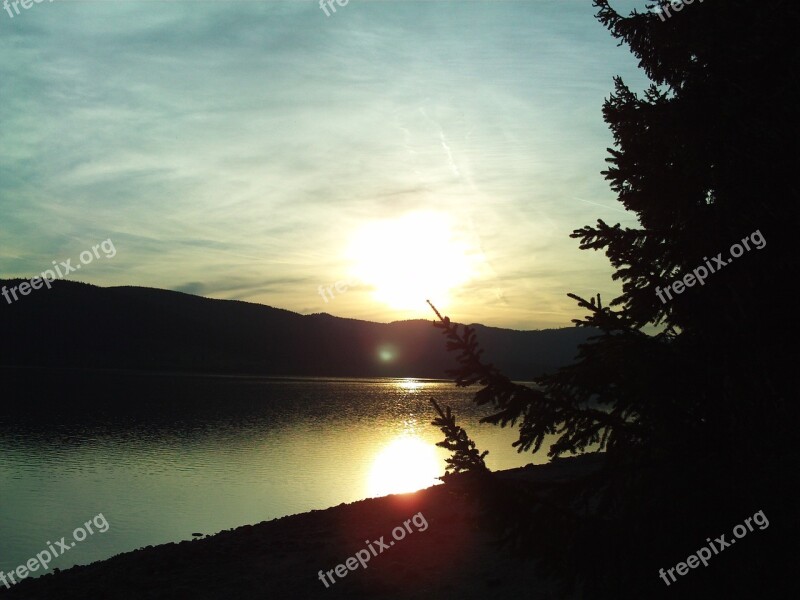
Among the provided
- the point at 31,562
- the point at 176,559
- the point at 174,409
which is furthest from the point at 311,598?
the point at 174,409

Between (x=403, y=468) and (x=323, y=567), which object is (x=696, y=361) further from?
(x=403, y=468)

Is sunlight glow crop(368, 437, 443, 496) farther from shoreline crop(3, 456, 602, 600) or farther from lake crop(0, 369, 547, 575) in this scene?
shoreline crop(3, 456, 602, 600)

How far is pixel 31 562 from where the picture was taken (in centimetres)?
1864

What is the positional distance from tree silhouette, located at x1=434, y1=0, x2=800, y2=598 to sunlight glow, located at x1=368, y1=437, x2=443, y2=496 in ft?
74.9

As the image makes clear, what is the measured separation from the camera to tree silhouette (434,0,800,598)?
4.98 metres

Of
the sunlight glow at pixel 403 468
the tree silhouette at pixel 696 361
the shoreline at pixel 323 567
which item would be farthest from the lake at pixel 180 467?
the tree silhouette at pixel 696 361

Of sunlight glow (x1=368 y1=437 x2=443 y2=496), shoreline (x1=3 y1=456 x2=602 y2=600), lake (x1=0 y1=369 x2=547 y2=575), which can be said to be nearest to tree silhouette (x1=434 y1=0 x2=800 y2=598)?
shoreline (x1=3 y1=456 x2=602 y2=600)

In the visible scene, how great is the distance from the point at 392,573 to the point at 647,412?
8.25m

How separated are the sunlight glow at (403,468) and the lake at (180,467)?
0.11 metres

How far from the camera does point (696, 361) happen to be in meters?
5.27

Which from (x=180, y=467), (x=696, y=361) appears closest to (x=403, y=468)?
(x=180, y=467)

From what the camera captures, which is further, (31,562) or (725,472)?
(31,562)

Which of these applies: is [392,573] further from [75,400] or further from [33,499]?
[75,400]

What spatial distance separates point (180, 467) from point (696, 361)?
35964mm
